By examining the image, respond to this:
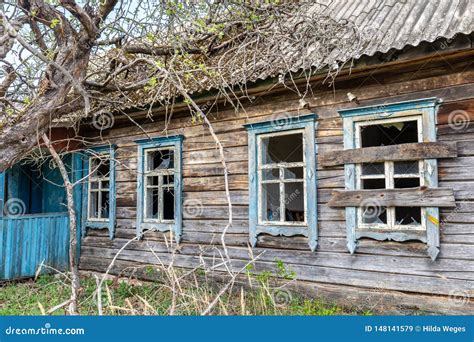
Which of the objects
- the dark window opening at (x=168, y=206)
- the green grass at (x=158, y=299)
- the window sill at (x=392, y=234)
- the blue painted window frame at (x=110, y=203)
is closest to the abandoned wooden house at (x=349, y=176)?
the window sill at (x=392, y=234)

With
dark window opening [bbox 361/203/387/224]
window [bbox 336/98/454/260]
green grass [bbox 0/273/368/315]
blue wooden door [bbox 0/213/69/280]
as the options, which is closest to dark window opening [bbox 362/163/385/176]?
window [bbox 336/98/454/260]

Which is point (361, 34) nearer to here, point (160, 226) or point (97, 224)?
point (160, 226)

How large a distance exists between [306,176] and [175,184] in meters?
2.34

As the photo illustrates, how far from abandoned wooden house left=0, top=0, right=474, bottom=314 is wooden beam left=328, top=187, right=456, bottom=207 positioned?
0.01 metres

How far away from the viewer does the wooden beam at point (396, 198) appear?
13.7ft

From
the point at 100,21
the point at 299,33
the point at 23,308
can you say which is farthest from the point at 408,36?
the point at 23,308

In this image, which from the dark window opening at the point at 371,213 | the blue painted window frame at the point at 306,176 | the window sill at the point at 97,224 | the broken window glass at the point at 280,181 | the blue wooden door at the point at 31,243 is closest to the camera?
the dark window opening at the point at 371,213

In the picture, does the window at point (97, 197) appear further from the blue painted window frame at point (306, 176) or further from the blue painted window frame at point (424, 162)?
the blue painted window frame at point (424, 162)

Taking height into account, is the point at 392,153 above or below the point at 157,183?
above

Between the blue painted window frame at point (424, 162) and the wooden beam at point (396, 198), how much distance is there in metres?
0.08

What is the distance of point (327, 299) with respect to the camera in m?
4.92

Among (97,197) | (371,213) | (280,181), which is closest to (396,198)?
(371,213)

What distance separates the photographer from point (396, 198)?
445 cm

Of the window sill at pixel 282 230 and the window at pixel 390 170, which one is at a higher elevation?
the window at pixel 390 170
